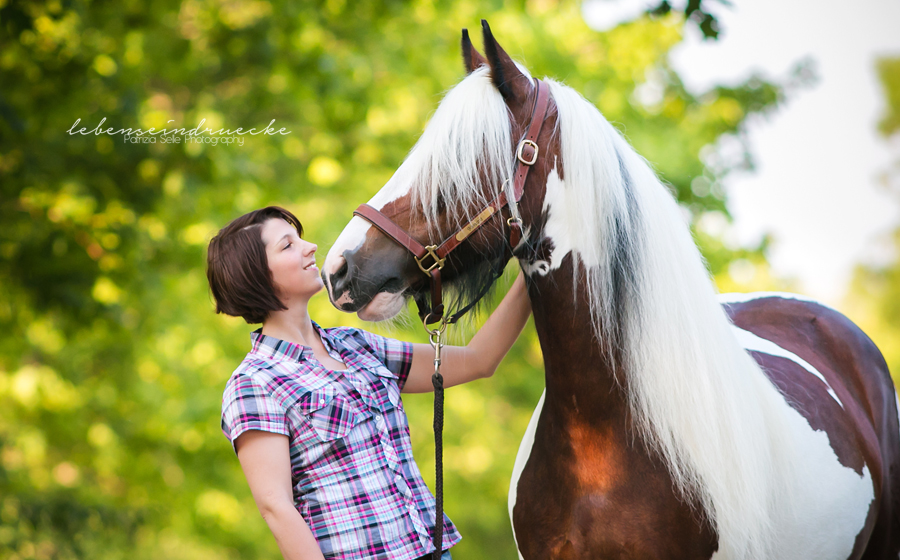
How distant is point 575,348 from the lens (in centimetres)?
177

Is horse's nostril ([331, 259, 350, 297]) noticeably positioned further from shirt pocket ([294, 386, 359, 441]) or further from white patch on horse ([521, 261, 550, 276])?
white patch on horse ([521, 261, 550, 276])

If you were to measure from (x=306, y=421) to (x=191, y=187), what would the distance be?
334cm

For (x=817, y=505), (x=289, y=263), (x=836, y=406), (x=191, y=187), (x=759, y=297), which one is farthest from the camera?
(x=191, y=187)

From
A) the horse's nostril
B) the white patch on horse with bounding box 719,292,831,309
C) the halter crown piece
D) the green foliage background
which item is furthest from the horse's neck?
the green foliage background

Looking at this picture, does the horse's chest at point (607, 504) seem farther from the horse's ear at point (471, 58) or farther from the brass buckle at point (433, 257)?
the horse's ear at point (471, 58)

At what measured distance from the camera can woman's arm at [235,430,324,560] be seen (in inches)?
63.0

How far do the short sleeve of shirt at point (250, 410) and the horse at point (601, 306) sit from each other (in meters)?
0.29

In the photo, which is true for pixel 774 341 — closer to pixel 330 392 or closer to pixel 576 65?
pixel 330 392

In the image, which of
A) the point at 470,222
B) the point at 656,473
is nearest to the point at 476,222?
the point at 470,222

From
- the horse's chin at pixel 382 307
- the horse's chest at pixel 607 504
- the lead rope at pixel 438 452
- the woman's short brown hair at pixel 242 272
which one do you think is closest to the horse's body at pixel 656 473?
the horse's chest at pixel 607 504

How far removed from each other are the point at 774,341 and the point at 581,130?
137cm

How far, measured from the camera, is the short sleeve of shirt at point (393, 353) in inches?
85.2

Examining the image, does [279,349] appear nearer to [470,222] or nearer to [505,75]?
[470,222]

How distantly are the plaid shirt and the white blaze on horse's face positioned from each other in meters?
0.24
